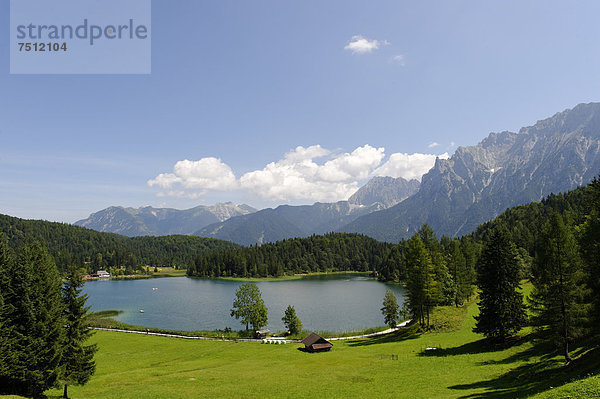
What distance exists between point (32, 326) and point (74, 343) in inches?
166

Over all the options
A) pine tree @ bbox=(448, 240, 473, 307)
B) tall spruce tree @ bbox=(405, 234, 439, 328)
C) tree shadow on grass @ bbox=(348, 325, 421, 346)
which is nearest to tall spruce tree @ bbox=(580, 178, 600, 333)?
tall spruce tree @ bbox=(405, 234, 439, 328)

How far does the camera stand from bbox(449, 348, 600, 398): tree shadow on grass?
24625 mm

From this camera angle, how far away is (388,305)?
73.1 meters

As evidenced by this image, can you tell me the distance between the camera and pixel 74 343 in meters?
31.8

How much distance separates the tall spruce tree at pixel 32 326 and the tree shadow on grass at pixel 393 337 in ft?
152

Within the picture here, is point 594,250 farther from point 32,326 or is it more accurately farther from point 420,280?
point 32,326

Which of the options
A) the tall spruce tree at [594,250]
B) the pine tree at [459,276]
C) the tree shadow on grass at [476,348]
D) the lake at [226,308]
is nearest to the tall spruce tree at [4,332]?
the tree shadow on grass at [476,348]

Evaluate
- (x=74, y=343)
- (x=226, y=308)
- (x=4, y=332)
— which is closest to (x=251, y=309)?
(x=226, y=308)

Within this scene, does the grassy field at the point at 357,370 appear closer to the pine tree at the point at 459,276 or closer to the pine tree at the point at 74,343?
the pine tree at the point at 74,343

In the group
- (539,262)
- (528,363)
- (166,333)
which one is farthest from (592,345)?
(166,333)

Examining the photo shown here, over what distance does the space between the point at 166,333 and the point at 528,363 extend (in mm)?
71119

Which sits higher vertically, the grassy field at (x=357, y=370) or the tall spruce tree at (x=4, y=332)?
the tall spruce tree at (x=4, y=332)

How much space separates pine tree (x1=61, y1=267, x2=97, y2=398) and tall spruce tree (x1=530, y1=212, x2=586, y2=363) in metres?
45.2

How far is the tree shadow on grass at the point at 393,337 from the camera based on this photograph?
59.8 metres
